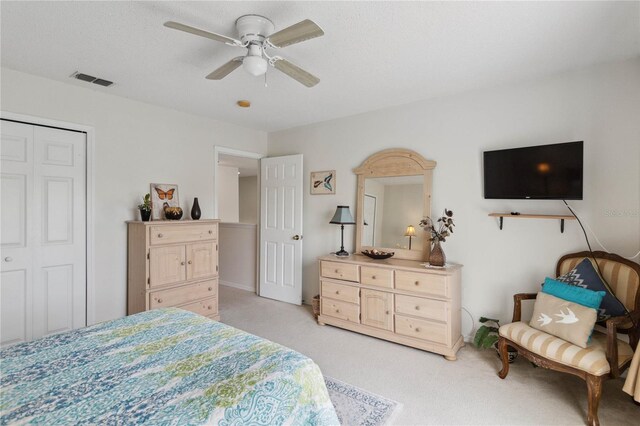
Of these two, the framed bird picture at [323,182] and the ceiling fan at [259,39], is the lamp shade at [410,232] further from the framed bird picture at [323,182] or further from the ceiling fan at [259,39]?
the ceiling fan at [259,39]

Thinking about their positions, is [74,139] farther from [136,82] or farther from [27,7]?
[27,7]

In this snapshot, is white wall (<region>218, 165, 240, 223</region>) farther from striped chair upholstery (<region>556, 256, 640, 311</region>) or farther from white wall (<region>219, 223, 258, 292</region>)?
striped chair upholstery (<region>556, 256, 640, 311</region>)

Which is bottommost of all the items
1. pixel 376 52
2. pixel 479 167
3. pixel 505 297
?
pixel 505 297

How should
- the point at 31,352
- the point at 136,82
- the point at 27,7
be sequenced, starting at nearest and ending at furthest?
1. the point at 31,352
2. the point at 27,7
3. the point at 136,82

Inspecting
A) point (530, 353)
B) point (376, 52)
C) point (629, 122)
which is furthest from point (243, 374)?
point (629, 122)

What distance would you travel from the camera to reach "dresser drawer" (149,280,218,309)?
127 inches

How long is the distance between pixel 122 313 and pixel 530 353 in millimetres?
3891

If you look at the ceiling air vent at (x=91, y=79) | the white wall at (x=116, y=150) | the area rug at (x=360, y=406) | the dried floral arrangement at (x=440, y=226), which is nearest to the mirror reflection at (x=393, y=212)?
the dried floral arrangement at (x=440, y=226)

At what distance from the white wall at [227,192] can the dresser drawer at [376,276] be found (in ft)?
16.0

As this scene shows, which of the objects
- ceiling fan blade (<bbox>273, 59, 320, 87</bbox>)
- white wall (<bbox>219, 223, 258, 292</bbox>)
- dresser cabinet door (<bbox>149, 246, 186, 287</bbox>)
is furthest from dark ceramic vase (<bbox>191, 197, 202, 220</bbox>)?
ceiling fan blade (<bbox>273, 59, 320, 87</bbox>)

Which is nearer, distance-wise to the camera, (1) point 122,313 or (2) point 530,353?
(2) point 530,353

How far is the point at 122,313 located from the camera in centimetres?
342

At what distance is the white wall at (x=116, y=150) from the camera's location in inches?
114

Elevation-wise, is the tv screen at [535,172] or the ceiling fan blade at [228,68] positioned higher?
the ceiling fan blade at [228,68]
